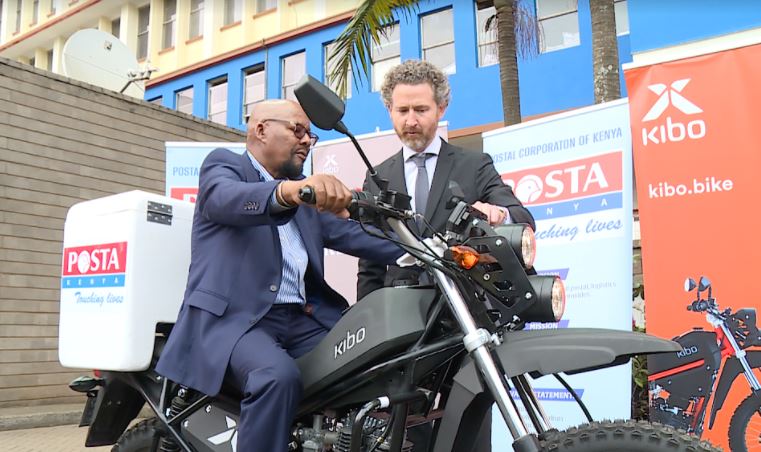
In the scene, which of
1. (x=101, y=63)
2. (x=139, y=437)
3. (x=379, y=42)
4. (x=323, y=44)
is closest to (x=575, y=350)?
(x=139, y=437)

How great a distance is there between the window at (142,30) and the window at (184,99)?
1.92 metres

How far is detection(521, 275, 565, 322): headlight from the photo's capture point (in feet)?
5.77

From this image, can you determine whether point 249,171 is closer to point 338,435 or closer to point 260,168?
point 260,168

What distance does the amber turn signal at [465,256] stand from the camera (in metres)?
1.77

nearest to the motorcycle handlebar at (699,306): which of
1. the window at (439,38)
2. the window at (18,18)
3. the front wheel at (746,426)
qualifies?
the front wheel at (746,426)

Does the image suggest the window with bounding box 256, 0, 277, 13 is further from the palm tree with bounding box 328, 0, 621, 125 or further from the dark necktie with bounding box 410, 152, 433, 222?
the dark necktie with bounding box 410, 152, 433, 222

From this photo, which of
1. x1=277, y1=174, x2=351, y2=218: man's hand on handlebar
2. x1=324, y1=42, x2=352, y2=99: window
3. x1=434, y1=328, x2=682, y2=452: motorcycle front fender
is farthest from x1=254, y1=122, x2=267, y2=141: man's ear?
x1=324, y1=42, x2=352, y2=99: window

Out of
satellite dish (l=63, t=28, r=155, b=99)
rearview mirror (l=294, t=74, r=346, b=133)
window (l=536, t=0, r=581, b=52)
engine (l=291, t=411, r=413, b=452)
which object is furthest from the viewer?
window (l=536, t=0, r=581, b=52)

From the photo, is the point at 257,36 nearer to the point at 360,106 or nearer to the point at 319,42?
the point at 319,42

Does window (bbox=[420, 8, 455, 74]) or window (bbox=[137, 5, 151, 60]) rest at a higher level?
window (bbox=[137, 5, 151, 60])

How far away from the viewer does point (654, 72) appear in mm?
4168

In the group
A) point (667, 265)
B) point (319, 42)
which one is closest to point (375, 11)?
point (667, 265)

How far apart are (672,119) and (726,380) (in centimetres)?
165

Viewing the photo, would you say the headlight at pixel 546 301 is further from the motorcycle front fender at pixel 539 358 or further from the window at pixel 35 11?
the window at pixel 35 11
